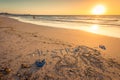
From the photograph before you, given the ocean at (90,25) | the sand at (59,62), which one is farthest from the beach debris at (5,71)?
the ocean at (90,25)

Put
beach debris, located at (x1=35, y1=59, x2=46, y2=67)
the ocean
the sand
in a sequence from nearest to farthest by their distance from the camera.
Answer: the sand, beach debris, located at (x1=35, y1=59, x2=46, y2=67), the ocean

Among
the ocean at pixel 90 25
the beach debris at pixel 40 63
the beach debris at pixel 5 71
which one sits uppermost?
the beach debris at pixel 40 63

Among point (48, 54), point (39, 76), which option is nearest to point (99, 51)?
point (48, 54)

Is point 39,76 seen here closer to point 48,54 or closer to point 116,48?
point 48,54

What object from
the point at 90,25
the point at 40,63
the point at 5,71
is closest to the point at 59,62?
the point at 40,63

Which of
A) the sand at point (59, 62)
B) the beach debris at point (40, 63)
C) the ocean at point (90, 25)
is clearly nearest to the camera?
the sand at point (59, 62)

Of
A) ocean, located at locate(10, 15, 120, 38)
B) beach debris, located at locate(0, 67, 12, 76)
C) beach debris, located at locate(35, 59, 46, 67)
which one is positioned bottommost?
ocean, located at locate(10, 15, 120, 38)

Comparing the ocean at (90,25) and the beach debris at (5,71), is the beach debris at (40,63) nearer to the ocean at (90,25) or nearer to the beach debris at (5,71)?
the beach debris at (5,71)

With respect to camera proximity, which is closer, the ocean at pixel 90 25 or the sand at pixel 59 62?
the sand at pixel 59 62

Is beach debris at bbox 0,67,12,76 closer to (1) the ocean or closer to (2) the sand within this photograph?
(2) the sand

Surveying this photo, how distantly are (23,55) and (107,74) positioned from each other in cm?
318

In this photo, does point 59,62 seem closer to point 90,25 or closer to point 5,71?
point 5,71

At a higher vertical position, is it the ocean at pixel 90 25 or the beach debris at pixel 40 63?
the beach debris at pixel 40 63

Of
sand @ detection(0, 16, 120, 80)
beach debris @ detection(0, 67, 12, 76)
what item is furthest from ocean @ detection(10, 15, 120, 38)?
beach debris @ detection(0, 67, 12, 76)
